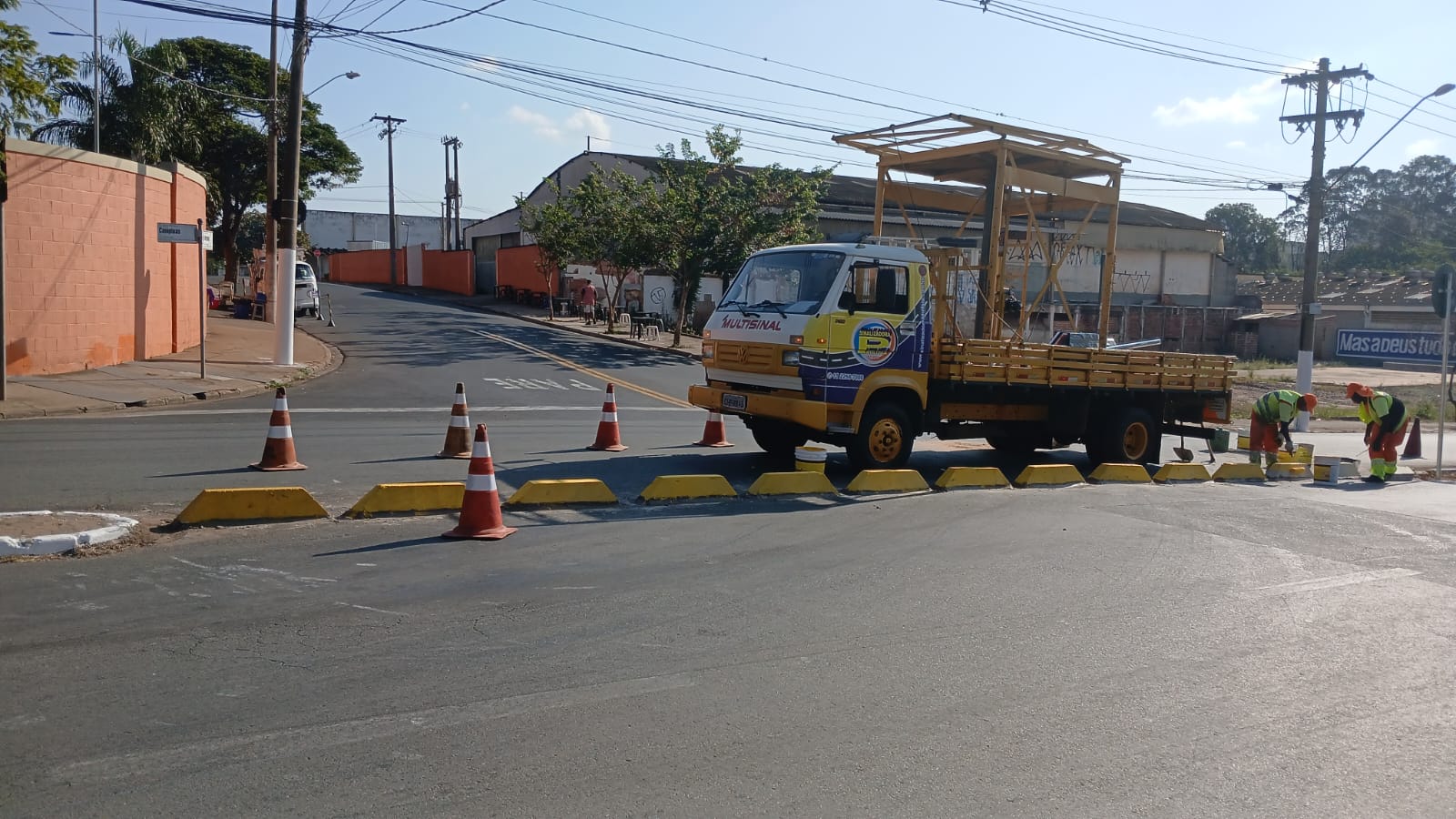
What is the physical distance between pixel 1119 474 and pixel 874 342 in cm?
429

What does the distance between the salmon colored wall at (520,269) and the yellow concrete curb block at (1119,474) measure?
3770 cm

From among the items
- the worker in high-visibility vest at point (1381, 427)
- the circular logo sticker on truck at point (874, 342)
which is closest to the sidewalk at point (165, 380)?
the circular logo sticker on truck at point (874, 342)

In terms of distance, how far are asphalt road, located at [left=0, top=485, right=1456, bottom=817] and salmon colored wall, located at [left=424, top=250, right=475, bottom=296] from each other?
5339cm

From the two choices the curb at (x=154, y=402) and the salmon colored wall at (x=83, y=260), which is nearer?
the curb at (x=154, y=402)

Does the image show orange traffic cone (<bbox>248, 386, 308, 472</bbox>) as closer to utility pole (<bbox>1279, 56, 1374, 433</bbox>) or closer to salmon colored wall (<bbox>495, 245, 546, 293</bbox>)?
utility pole (<bbox>1279, 56, 1374, 433</bbox>)

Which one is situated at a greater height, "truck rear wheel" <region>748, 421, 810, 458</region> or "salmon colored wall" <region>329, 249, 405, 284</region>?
"salmon colored wall" <region>329, 249, 405, 284</region>

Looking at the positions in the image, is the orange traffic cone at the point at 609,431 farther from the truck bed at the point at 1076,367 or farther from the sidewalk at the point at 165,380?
the sidewalk at the point at 165,380

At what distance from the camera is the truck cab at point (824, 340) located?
1175 centimetres

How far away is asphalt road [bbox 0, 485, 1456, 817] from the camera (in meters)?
4.38

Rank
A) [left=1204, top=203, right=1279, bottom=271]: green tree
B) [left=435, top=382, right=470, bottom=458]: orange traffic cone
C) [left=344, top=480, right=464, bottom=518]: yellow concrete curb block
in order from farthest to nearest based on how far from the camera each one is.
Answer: [left=1204, top=203, right=1279, bottom=271]: green tree < [left=435, top=382, right=470, bottom=458]: orange traffic cone < [left=344, top=480, right=464, bottom=518]: yellow concrete curb block

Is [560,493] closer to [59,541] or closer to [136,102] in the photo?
[59,541]

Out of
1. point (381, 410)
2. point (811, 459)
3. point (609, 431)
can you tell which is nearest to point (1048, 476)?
point (811, 459)

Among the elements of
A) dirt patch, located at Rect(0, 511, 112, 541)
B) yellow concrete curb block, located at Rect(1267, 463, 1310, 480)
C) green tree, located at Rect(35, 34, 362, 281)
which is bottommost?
yellow concrete curb block, located at Rect(1267, 463, 1310, 480)

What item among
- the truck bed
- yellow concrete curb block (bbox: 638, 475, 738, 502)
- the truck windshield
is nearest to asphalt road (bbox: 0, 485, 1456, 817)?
yellow concrete curb block (bbox: 638, 475, 738, 502)
